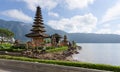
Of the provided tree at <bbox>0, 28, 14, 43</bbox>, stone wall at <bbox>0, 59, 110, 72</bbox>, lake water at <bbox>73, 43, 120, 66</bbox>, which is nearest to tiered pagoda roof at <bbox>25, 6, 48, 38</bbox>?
lake water at <bbox>73, 43, 120, 66</bbox>

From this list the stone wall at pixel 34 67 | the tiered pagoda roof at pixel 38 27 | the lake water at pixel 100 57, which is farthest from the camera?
the tiered pagoda roof at pixel 38 27

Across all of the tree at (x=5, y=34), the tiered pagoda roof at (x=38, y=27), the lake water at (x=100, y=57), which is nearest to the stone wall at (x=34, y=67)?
the lake water at (x=100, y=57)

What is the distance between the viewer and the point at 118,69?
1262 cm

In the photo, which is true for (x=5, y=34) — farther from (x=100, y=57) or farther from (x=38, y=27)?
(x=100, y=57)

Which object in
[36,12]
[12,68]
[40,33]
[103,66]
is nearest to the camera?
[103,66]

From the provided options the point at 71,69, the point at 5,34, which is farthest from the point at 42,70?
the point at 5,34

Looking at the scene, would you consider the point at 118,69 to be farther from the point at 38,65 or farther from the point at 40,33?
the point at 40,33

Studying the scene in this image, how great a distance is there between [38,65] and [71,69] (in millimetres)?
2719

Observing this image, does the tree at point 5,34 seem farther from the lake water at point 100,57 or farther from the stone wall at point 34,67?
the stone wall at point 34,67

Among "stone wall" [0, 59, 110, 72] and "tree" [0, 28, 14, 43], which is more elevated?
"tree" [0, 28, 14, 43]

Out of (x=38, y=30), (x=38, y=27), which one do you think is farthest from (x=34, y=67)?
(x=38, y=27)

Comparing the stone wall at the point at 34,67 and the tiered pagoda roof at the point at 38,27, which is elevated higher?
the tiered pagoda roof at the point at 38,27

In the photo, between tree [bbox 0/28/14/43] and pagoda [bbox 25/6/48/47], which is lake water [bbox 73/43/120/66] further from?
tree [bbox 0/28/14/43]

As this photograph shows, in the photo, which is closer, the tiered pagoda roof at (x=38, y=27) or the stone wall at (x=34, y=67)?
the stone wall at (x=34, y=67)
